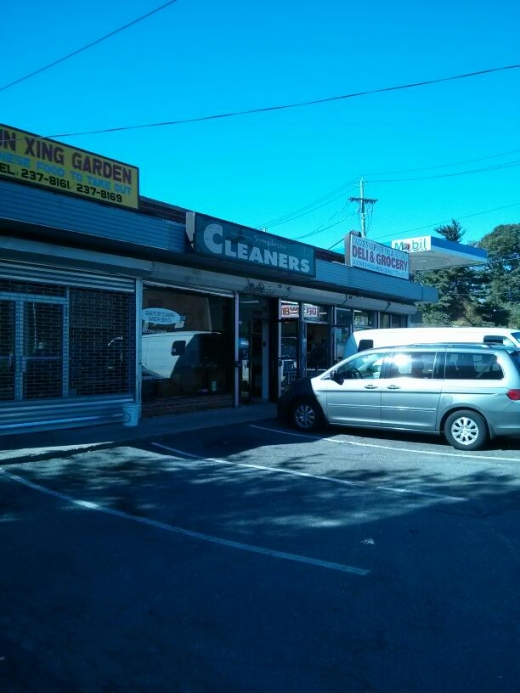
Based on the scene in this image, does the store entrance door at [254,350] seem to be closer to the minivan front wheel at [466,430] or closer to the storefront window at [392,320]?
the minivan front wheel at [466,430]

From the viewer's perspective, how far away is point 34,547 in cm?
522

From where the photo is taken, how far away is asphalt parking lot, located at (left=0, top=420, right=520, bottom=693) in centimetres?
333

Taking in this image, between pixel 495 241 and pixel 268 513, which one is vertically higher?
pixel 495 241

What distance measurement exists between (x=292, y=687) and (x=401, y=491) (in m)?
4.26

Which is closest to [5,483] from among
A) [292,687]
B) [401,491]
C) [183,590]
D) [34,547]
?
[34,547]

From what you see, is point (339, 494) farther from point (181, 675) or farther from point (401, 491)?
point (181, 675)

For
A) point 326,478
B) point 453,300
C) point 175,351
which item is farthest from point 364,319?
point 453,300

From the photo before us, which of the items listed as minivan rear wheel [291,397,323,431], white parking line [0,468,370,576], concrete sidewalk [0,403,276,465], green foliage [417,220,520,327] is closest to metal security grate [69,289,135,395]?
concrete sidewalk [0,403,276,465]

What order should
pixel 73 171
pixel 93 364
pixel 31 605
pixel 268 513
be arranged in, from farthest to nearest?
pixel 93 364 < pixel 73 171 < pixel 268 513 < pixel 31 605

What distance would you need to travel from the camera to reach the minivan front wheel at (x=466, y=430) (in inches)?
379

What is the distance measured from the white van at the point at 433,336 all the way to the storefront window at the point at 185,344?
3.22m

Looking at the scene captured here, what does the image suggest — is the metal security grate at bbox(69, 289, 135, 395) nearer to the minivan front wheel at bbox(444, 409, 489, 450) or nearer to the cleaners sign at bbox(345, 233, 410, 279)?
the minivan front wheel at bbox(444, 409, 489, 450)

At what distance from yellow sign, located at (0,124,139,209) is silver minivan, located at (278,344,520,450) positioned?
5274mm

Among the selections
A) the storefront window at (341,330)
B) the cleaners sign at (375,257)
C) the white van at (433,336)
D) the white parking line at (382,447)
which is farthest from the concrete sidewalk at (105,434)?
the cleaners sign at (375,257)
